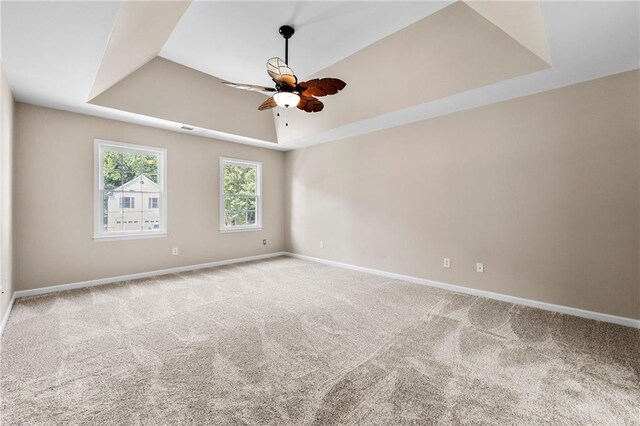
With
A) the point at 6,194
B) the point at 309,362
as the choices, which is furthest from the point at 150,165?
the point at 309,362

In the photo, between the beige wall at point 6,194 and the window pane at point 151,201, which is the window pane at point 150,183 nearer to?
the window pane at point 151,201

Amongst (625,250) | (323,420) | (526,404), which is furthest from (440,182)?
(323,420)

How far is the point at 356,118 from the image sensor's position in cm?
429

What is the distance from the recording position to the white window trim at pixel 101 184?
4.10 metres

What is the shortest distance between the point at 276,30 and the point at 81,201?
3.57 m

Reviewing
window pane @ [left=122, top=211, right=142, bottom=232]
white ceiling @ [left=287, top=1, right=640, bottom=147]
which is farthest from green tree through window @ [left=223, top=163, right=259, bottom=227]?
white ceiling @ [left=287, top=1, right=640, bottom=147]

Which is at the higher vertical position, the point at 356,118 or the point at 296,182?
the point at 356,118

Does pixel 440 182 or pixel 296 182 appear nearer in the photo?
pixel 440 182

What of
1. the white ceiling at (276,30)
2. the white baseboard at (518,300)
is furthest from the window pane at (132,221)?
the white baseboard at (518,300)

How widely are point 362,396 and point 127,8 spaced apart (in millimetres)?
3113

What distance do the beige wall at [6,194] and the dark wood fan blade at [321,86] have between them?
2840mm

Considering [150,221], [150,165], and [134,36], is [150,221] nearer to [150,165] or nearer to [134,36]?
[150,165]

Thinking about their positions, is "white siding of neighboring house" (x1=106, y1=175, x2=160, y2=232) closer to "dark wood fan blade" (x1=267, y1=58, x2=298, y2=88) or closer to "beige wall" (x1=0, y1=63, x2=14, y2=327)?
"beige wall" (x1=0, y1=63, x2=14, y2=327)

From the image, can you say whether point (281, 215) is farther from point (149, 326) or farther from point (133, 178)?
point (149, 326)
